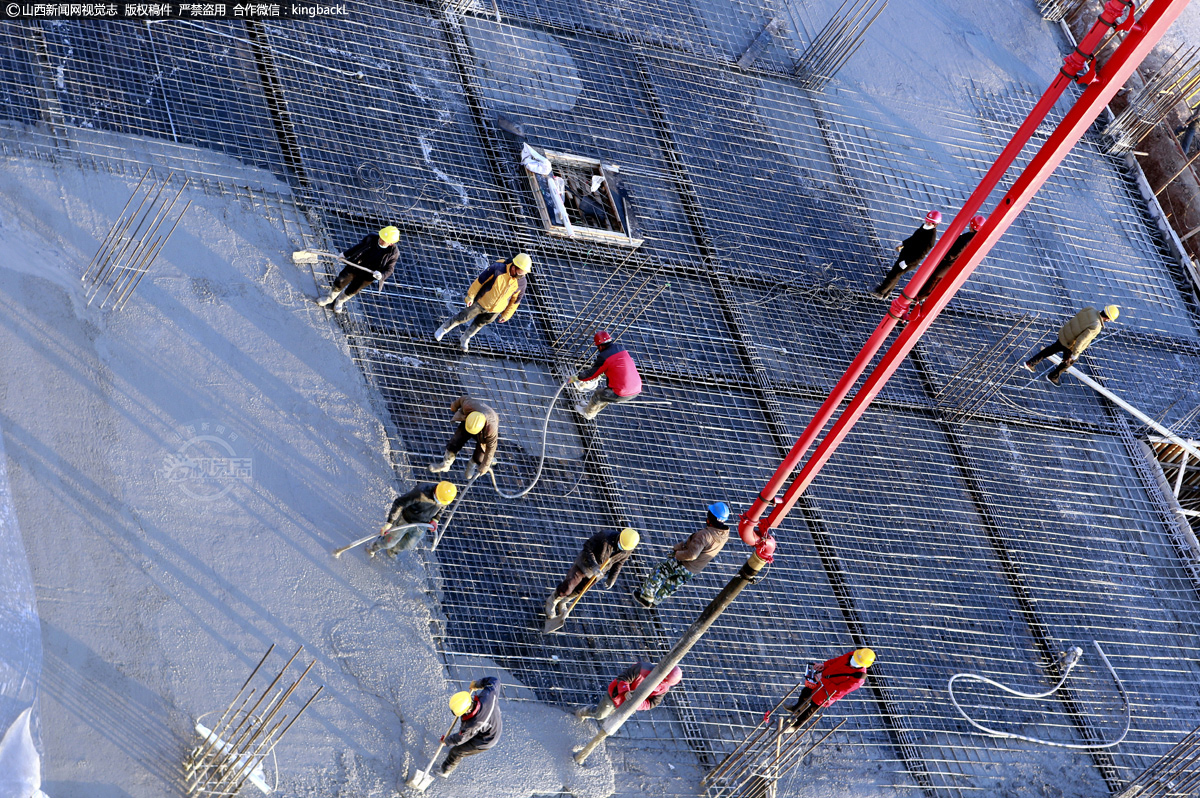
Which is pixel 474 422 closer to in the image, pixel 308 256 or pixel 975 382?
pixel 308 256

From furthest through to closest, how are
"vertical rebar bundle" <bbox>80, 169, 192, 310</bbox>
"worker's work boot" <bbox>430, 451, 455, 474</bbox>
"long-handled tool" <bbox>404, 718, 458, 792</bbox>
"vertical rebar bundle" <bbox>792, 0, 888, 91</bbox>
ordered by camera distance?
1. "vertical rebar bundle" <bbox>792, 0, 888, 91</bbox>
2. "worker's work boot" <bbox>430, 451, 455, 474</bbox>
3. "vertical rebar bundle" <bbox>80, 169, 192, 310</bbox>
4. "long-handled tool" <bbox>404, 718, 458, 792</bbox>

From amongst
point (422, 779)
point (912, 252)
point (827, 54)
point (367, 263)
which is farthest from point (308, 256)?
point (827, 54)

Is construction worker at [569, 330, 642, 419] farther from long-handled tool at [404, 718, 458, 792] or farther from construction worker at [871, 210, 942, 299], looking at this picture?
construction worker at [871, 210, 942, 299]

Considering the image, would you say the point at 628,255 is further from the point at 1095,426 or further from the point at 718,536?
the point at 1095,426

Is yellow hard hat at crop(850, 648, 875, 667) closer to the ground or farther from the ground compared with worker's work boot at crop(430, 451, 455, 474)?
closer to the ground

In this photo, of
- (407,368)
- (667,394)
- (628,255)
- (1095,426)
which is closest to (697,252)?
(628,255)

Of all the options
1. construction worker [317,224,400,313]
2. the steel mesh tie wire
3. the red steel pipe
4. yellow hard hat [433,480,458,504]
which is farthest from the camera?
the steel mesh tie wire

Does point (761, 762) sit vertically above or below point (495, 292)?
below

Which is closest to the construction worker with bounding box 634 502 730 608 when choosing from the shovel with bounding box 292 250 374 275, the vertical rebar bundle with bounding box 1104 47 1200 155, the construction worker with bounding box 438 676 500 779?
Answer: the construction worker with bounding box 438 676 500 779
